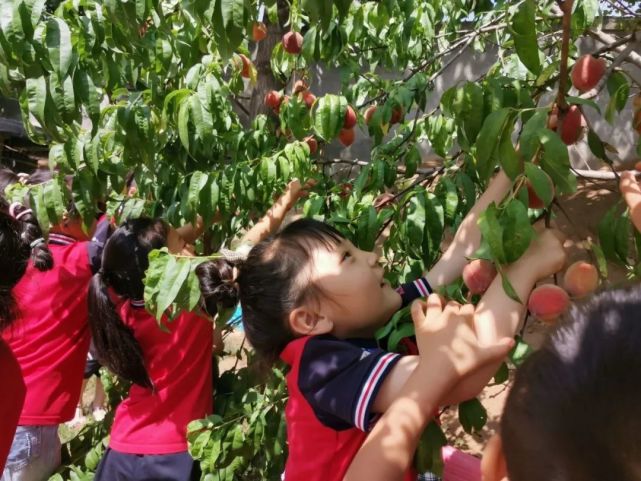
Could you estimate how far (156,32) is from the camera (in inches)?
79.4

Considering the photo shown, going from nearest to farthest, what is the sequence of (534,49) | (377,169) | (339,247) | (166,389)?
(534,49) → (339,247) → (377,169) → (166,389)

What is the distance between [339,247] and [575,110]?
545mm

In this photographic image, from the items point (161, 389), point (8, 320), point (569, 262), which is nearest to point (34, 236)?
point (161, 389)

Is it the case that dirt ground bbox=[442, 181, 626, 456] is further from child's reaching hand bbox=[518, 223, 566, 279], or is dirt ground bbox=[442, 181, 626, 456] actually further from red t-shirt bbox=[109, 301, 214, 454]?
child's reaching hand bbox=[518, 223, 566, 279]

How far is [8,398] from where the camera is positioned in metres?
1.45

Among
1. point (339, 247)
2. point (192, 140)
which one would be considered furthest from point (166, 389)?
point (339, 247)

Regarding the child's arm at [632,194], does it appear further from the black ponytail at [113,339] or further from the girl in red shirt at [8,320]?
the black ponytail at [113,339]

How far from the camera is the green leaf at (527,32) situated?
3.51 feet

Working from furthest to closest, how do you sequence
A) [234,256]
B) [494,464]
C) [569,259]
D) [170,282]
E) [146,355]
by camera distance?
1. [569,259]
2. [146,355]
3. [234,256]
4. [170,282]
5. [494,464]

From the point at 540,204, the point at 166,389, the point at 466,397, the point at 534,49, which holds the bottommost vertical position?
the point at 166,389

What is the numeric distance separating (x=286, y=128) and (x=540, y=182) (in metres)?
1.76

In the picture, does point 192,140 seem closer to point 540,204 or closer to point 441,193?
point 441,193

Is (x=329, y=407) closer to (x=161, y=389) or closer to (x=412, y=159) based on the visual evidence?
(x=412, y=159)

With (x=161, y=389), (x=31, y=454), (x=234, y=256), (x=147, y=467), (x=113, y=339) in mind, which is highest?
(x=234, y=256)
